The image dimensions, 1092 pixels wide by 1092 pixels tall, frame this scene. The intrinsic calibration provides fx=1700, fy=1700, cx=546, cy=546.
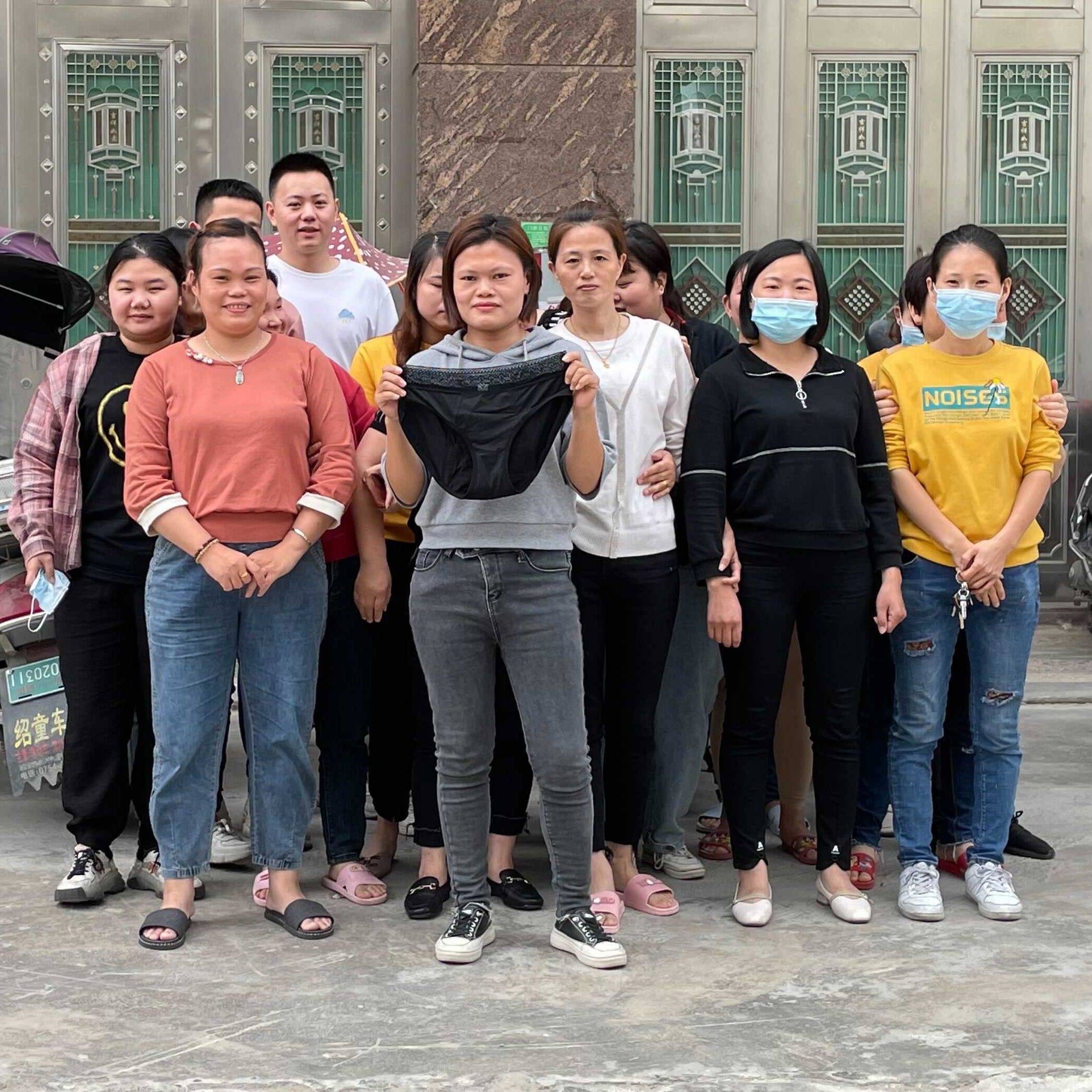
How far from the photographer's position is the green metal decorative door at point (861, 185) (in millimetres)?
8883

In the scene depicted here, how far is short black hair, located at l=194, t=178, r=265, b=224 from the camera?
5340mm

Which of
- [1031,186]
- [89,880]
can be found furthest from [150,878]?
[1031,186]

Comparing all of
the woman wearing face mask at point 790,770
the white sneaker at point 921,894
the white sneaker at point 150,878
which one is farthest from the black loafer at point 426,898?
the white sneaker at point 921,894

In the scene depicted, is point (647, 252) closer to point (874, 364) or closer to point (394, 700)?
point (874, 364)

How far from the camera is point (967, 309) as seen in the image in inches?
178

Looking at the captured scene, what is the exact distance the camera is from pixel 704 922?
4.48m

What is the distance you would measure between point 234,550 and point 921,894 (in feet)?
6.64

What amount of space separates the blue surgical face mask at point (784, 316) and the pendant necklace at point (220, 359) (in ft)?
4.33

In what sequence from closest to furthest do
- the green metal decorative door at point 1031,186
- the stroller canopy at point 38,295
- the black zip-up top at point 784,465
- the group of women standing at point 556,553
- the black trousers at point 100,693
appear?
the group of women standing at point 556,553
the black zip-up top at point 784,465
the black trousers at point 100,693
the stroller canopy at point 38,295
the green metal decorative door at point 1031,186

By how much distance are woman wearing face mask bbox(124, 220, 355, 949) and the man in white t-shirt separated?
2.79 ft

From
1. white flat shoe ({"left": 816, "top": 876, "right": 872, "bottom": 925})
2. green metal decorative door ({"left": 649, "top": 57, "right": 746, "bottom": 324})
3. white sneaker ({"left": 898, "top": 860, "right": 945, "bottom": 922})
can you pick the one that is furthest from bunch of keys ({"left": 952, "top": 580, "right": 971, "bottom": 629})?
green metal decorative door ({"left": 649, "top": 57, "right": 746, "bottom": 324})

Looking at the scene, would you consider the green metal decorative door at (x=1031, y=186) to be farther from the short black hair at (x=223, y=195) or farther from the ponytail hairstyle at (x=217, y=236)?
the ponytail hairstyle at (x=217, y=236)

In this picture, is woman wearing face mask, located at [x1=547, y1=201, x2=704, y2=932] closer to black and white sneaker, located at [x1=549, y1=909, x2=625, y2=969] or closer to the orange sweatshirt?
black and white sneaker, located at [x1=549, y1=909, x2=625, y2=969]

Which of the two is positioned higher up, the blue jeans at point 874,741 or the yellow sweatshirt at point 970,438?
the yellow sweatshirt at point 970,438
